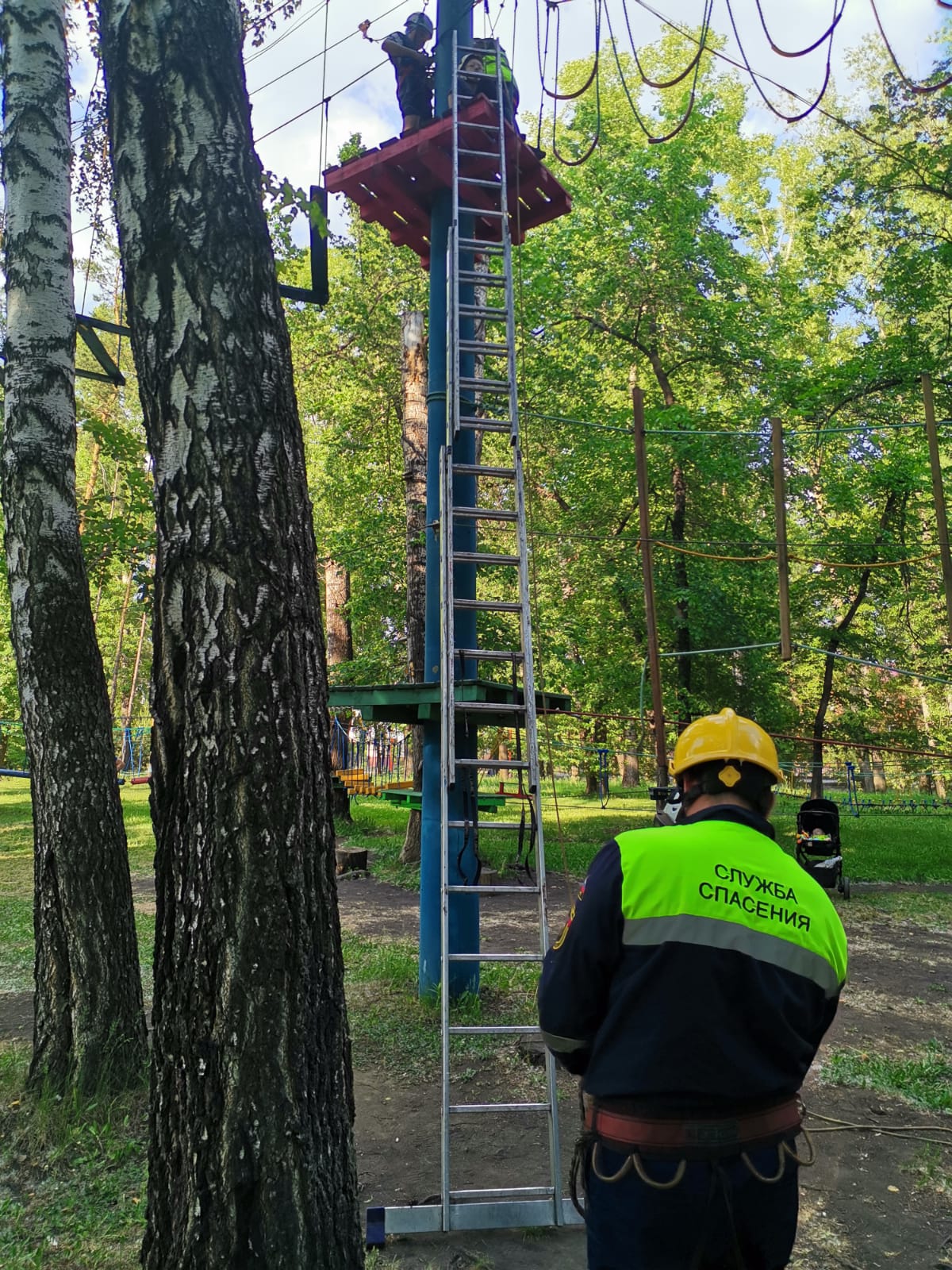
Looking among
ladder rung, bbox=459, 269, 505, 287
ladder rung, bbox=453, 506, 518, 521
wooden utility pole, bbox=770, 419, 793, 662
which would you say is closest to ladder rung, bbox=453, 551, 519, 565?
ladder rung, bbox=453, 506, 518, 521

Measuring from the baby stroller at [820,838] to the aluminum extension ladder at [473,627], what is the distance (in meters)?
4.26

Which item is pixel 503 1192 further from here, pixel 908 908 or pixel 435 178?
pixel 908 908

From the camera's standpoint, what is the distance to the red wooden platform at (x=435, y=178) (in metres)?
7.14

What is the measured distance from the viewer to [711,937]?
82.3 inches

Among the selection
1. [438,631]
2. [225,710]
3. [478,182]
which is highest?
[478,182]

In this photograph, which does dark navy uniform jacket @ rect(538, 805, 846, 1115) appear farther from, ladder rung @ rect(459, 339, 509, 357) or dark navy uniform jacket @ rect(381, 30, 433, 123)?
dark navy uniform jacket @ rect(381, 30, 433, 123)

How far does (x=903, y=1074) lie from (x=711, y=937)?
4767mm

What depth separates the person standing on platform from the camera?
7427mm

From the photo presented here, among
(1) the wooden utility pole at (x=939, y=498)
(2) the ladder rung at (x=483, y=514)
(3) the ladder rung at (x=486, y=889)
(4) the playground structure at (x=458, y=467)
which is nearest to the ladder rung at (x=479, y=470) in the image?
(4) the playground structure at (x=458, y=467)

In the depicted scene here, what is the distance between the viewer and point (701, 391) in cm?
2147

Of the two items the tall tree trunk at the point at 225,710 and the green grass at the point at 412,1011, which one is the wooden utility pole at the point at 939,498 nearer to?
the green grass at the point at 412,1011

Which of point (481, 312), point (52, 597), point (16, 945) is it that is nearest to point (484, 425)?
point (481, 312)

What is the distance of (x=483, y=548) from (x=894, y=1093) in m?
12.4

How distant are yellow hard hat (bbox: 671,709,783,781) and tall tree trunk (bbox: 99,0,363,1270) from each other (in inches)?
41.8
